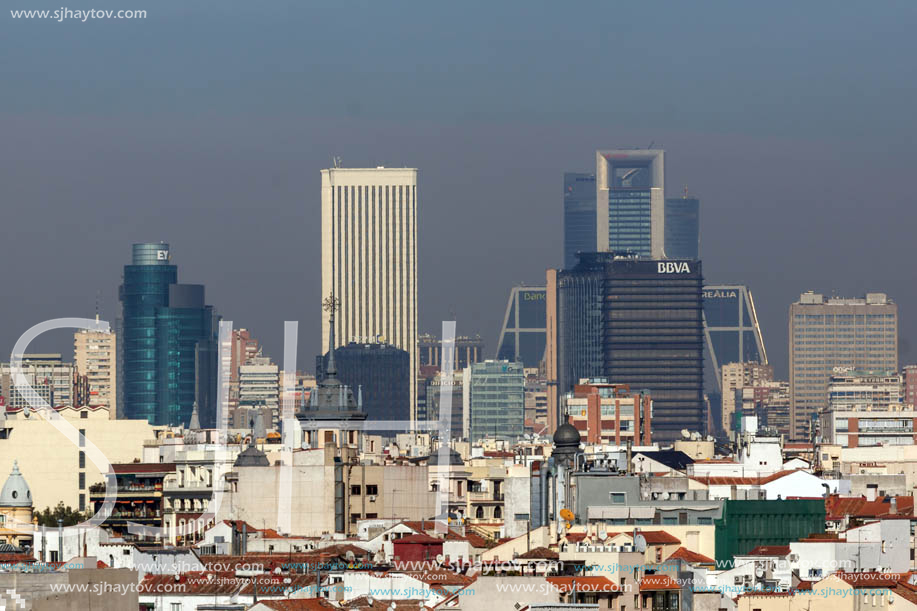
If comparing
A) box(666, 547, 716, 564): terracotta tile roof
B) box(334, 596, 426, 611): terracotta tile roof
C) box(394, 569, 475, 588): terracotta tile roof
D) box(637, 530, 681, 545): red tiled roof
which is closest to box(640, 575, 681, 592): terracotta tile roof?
box(394, 569, 475, 588): terracotta tile roof

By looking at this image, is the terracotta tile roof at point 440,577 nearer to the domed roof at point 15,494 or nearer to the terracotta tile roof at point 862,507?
the terracotta tile roof at point 862,507

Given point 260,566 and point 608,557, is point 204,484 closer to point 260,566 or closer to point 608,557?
point 260,566

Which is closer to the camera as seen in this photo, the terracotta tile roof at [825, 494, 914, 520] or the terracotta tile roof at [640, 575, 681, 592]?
the terracotta tile roof at [640, 575, 681, 592]

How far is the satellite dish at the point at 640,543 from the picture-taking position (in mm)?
68512

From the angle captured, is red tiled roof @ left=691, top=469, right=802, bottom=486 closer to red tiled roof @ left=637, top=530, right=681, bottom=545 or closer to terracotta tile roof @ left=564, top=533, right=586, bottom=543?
red tiled roof @ left=637, top=530, right=681, bottom=545

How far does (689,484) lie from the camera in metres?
100

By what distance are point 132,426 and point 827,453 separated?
38.1 metres

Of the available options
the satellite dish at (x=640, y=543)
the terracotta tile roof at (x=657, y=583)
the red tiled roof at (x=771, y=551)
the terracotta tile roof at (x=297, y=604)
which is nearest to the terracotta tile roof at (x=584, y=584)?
the terracotta tile roof at (x=657, y=583)

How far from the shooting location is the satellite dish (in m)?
68.5

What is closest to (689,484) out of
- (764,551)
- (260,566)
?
(764,551)

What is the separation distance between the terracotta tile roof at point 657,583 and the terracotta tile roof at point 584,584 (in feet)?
3.11

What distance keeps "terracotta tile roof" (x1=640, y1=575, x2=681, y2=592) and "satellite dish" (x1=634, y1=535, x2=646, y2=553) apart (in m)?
3.56

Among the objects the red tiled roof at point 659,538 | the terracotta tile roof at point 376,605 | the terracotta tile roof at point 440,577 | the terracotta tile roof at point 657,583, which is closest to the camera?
the terracotta tile roof at point 376,605

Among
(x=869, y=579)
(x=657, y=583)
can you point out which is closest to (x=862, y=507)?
(x=869, y=579)
